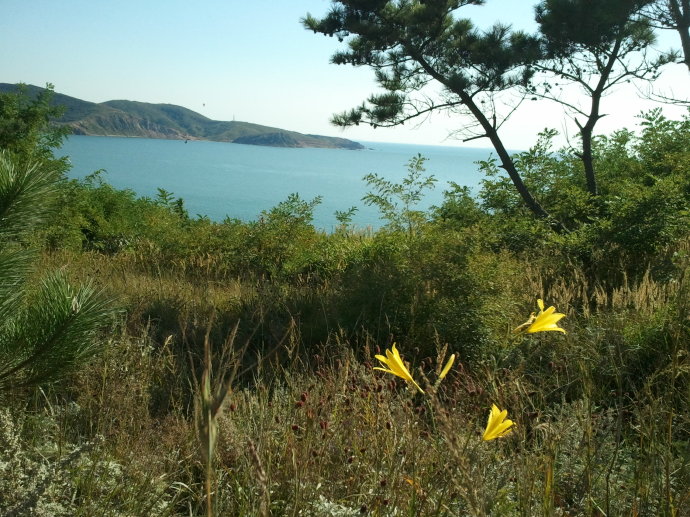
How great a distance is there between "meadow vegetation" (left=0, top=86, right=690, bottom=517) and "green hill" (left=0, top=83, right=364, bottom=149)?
12364 centimetres

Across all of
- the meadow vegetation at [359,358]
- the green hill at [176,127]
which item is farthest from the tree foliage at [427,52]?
the green hill at [176,127]

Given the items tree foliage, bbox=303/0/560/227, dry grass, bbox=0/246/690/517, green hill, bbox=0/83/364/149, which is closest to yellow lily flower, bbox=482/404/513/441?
dry grass, bbox=0/246/690/517

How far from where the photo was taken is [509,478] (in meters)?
2.36

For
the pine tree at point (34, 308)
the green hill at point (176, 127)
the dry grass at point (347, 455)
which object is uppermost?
the green hill at point (176, 127)

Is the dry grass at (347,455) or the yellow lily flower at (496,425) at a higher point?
the yellow lily flower at (496,425)

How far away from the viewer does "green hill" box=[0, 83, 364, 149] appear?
125875 mm

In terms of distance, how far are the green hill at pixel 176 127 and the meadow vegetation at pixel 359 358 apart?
406 feet

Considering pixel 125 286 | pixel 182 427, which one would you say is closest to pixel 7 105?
pixel 125 286

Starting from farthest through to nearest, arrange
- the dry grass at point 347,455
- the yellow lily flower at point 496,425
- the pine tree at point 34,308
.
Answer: the pine tree at point 34,308 < the dry grass at point 347,455 < the yellow lily flower at point 496,425

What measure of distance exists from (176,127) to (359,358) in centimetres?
15298

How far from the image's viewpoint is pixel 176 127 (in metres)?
150

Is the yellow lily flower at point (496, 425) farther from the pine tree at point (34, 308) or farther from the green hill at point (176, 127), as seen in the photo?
the green hill at point (176, 127)

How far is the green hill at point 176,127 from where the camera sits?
125875 millimetres

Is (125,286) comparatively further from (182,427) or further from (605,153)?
(605,153)
